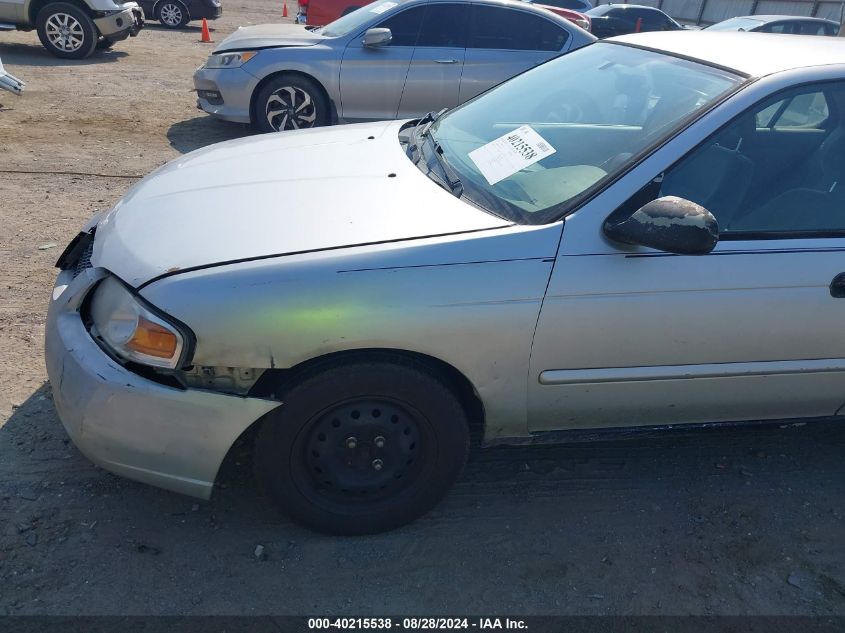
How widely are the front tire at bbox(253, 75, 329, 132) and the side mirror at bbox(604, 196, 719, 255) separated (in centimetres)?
546

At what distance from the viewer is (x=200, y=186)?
2.80m

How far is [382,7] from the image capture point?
7352mm

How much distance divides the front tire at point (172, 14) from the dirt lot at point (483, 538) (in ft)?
48.0

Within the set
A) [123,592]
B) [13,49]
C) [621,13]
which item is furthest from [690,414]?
[621,13]

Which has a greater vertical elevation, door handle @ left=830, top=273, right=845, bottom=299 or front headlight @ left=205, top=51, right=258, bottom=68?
door handle @ left=830, top=273, right=845, bottom=299

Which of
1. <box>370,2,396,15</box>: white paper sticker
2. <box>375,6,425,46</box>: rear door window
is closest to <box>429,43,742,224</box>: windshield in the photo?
<box>375,6,425,46</box>: rear door window

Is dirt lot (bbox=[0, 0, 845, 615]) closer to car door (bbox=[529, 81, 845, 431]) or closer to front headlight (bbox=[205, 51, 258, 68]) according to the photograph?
car door (bbox=[529, 81, 845, 431])

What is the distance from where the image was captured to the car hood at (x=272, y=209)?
2297mm

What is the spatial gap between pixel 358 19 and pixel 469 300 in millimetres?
6036

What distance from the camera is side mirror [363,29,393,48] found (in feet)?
22.7

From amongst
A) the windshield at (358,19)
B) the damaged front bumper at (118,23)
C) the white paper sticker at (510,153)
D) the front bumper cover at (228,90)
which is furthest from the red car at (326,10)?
the white paper sticker at (510,153)

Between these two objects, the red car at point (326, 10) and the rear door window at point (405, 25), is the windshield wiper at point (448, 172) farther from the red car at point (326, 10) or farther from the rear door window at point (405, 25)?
the red car at point (326, 10)

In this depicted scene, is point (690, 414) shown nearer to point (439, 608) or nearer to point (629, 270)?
point (629, 270)

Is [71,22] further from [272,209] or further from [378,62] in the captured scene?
[272,209]
